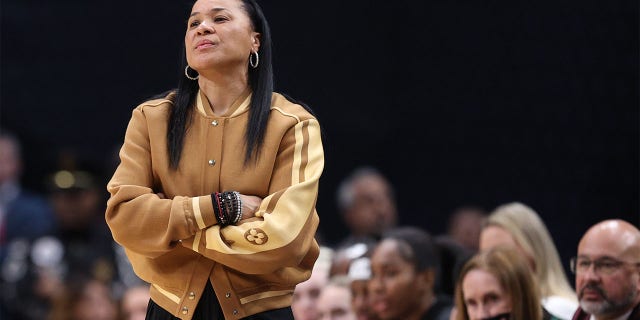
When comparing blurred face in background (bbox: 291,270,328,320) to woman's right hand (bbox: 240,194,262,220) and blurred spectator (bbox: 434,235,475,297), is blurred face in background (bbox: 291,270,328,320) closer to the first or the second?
blurred spectator (bbox: 434,235,475,297)

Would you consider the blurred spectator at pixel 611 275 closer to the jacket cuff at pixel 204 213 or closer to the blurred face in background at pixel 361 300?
the blurred face in background at pixel 361 300

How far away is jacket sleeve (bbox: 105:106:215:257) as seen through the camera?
3611 millimetres

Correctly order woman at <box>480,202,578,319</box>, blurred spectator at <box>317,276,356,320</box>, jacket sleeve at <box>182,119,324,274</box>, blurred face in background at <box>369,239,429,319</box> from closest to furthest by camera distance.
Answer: jacket sleeve at <box>182,119,324,274</box>
woman at <box>480,202,578,319</box>
blurred face in background at <box>369,239,429,319</box>
blurred spectator at <box>317,276,356,320</box>

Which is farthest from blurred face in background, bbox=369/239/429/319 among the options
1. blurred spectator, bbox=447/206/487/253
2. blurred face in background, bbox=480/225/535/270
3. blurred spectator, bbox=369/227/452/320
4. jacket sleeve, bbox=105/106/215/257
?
blurred spectator, bbox=447/206/487/253

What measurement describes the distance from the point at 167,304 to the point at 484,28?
20.6ft

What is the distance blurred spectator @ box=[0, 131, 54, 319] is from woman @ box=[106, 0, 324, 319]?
466 centimetres

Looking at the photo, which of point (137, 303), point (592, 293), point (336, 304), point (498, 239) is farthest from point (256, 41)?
point (137, 303)

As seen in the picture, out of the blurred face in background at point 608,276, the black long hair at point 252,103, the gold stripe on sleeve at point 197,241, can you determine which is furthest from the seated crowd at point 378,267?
the gold stripe on sleeve at point 197,241

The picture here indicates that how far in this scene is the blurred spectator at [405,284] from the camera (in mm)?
5934

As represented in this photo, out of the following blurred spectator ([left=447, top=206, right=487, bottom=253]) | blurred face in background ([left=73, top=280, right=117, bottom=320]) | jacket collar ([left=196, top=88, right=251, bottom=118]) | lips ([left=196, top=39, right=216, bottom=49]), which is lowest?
blurred spectator ([left=447, top=206, right=487, bottom=253])

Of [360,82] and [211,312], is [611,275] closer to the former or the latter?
[211,312]

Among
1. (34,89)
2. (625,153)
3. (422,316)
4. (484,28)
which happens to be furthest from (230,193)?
(34,89)

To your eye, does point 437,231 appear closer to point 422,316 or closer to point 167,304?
point 422,316

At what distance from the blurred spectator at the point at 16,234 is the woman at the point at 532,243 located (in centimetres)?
365
